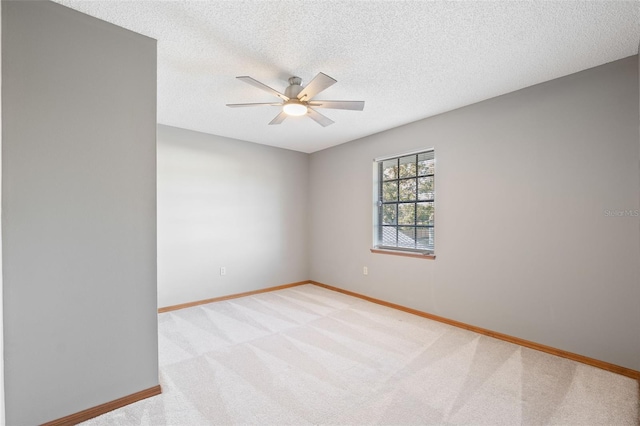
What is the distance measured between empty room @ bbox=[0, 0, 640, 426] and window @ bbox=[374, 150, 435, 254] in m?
0.04

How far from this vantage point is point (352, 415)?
1874 millimetres

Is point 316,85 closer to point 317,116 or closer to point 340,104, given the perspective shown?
point 340,104

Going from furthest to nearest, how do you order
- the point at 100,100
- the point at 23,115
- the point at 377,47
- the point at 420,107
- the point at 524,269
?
1. the point at 420,107
2. the point at 524,269
3. the point at 377,47
4. the point at 100,100
5. the point at 23,115

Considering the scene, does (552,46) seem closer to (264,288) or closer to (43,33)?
(43,33)

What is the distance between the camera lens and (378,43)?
2115 mm

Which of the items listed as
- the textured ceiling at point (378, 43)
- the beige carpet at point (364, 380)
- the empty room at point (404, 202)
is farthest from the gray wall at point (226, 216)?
the textured ceiling at point (378, 43)

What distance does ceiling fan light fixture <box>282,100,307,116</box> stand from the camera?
2.52 metres

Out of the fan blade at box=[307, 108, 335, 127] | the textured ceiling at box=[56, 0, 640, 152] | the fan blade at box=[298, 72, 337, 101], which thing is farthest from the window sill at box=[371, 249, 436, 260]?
the fan blade at box=[298, 72, 337, 101]

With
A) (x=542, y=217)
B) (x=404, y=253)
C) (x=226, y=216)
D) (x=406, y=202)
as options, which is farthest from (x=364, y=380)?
(x=226, y=216)

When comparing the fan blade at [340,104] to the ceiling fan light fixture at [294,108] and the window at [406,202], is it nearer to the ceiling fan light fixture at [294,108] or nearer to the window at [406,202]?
the ceiling fan light fixture at [294,108]

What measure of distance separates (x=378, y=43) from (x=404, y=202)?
7.91 ft

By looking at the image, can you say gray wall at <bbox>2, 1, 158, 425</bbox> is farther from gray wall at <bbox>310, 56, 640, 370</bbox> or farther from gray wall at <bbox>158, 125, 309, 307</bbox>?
gray wall at <bbox>310, 56, 640, 370</bbox>

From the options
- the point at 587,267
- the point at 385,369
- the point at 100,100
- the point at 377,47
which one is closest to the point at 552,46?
the point at 377,47

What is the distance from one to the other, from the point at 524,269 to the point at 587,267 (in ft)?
1.53
